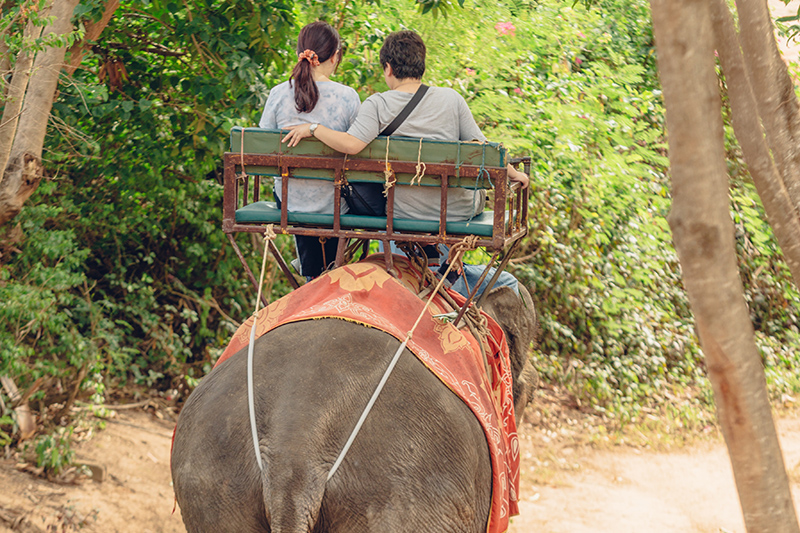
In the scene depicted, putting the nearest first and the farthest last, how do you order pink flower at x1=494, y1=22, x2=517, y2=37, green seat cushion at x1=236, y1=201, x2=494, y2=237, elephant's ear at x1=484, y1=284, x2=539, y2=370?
green seat cushion at x1=236, y1=201, x2=494, y2=237 < elephant's ear at x1=484, y1=284, x2=539, y2=370 < pink flower at x1=494, y1=22, x2=517, y2=37

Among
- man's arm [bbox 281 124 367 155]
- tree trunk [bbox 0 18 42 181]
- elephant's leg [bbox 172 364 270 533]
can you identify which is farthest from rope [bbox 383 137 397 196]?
tree trunk [bbox 0 18 42 181]

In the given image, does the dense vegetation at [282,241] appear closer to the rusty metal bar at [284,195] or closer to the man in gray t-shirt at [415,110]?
the man in gray t-shirt at [415,110]

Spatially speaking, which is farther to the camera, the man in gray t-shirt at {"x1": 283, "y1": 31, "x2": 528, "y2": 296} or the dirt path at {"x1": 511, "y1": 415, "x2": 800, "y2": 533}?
the dirt path at {"x1": 511, "y1": 415, "x2": 800, "y2": 533}

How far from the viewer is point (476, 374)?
2.85 m

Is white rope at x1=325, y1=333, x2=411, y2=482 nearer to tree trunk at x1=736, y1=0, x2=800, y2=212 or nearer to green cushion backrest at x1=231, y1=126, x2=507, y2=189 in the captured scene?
green cushion backrest at x1=231, y1=126, x2=507, y2=189

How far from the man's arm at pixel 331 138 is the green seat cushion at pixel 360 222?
309mm

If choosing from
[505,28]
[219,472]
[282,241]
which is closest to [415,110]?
[219,472]

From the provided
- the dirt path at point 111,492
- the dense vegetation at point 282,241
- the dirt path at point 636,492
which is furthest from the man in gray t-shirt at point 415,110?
the dirt path at point 636,492

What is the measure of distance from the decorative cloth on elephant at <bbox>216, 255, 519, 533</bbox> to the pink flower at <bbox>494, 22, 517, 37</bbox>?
3990 millimetres

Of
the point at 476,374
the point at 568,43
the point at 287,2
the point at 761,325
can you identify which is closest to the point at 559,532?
the point at 476,374

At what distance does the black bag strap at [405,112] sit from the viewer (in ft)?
10.6

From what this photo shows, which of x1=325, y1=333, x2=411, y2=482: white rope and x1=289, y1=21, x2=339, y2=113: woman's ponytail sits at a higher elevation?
x1=289, y1=21, x2=339, y2=113: woman's ponytail

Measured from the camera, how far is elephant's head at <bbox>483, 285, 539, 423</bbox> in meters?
4.21

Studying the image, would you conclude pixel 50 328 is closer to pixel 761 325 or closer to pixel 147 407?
pixel 147 407
